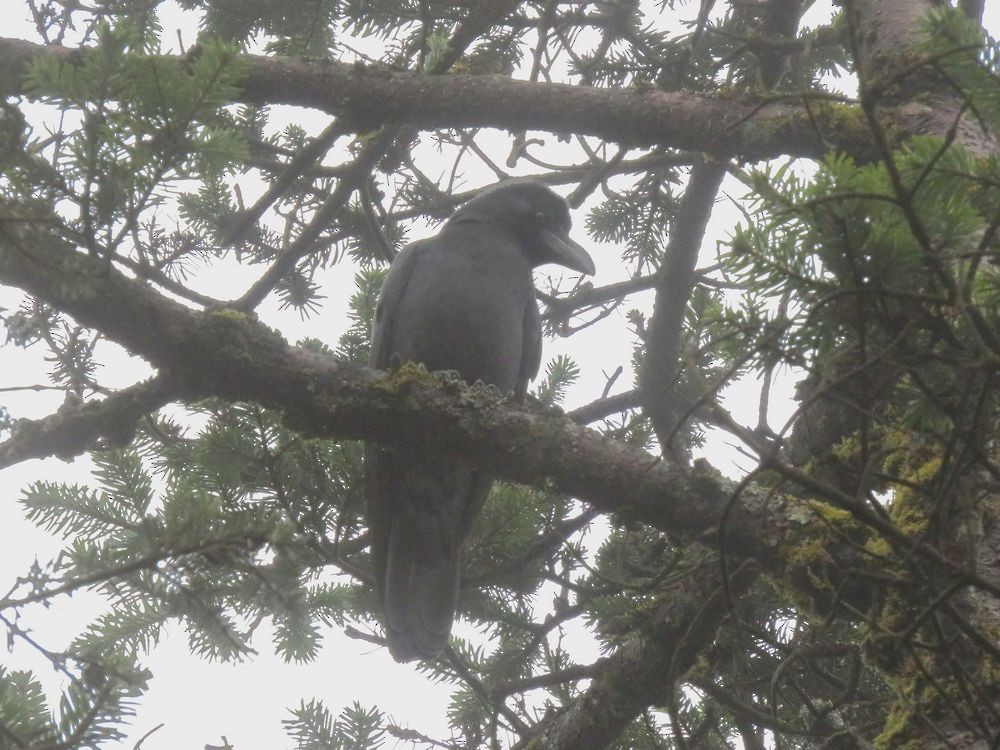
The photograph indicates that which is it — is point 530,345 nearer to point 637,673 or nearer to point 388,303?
point 388,303

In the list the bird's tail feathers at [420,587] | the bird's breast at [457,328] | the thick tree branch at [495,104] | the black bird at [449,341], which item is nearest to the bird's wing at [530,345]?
the black bird at [449,341]

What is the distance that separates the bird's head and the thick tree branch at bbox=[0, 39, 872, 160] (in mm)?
1145

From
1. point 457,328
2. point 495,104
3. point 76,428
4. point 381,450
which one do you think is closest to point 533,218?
point 457,328

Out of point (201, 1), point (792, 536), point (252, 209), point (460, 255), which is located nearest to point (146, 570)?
point (792, 536)

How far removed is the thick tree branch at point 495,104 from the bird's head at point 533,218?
1145 mm

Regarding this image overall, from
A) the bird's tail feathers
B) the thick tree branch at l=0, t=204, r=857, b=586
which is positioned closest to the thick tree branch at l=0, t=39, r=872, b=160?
the thick tree branch at l=0, t=204, r=857, b=586

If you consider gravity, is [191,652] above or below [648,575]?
above

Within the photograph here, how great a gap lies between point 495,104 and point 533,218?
132 cm

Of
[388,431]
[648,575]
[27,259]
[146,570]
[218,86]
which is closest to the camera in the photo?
[146,570]

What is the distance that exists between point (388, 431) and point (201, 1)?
2.71m

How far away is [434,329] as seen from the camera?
459cm

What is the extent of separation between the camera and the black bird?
4047mm

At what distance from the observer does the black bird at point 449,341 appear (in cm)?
405

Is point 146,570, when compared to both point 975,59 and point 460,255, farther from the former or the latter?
point 460,255
